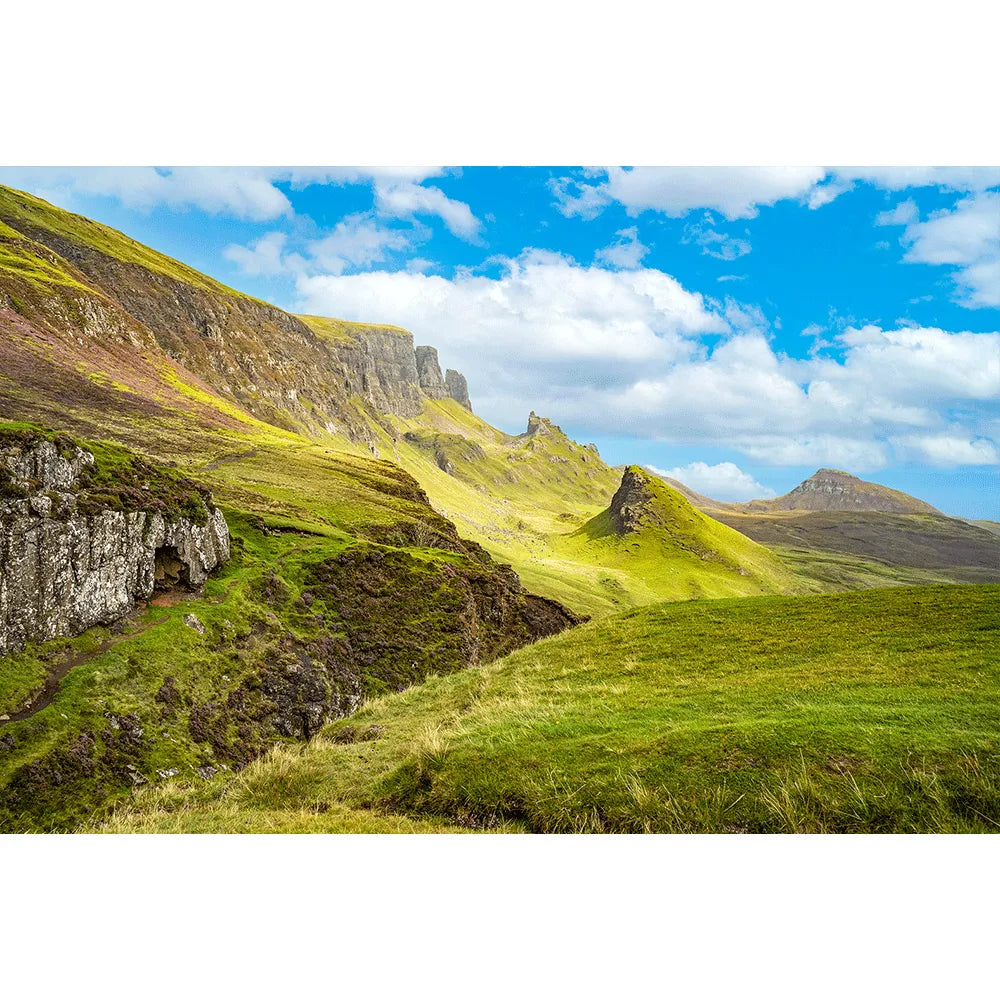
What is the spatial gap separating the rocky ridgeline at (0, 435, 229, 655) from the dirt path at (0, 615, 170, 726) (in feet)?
4.51

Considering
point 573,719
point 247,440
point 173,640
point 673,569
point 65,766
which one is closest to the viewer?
point 573,719

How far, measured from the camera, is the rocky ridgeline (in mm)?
26891

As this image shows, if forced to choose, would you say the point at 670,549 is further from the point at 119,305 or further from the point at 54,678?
the point at 119,305

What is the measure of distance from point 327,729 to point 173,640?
1728cm

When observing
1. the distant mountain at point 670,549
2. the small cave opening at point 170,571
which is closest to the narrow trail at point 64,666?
the small cave opening at point 170,571

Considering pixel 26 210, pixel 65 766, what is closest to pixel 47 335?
pixel 26 210

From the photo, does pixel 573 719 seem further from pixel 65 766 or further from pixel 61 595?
pixel 61 595

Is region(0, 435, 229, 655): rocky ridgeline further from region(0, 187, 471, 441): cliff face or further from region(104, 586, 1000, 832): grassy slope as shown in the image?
region(0, 187, 471, 441): cliff face

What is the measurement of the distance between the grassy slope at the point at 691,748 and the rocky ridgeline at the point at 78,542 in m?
13.6

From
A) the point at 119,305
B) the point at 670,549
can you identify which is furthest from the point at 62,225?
the point at 670,549

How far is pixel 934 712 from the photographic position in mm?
12750

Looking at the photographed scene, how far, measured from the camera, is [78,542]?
98.5 ft

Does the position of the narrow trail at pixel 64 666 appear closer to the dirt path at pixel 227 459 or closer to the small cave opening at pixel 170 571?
the small cave opening at pixel 170 571

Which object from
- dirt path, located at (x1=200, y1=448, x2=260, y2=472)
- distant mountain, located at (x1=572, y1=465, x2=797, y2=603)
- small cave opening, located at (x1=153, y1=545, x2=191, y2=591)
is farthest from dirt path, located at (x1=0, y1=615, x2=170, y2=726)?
distant mountain, located at (x1=572, y1=465, x2=797, y2=603)
